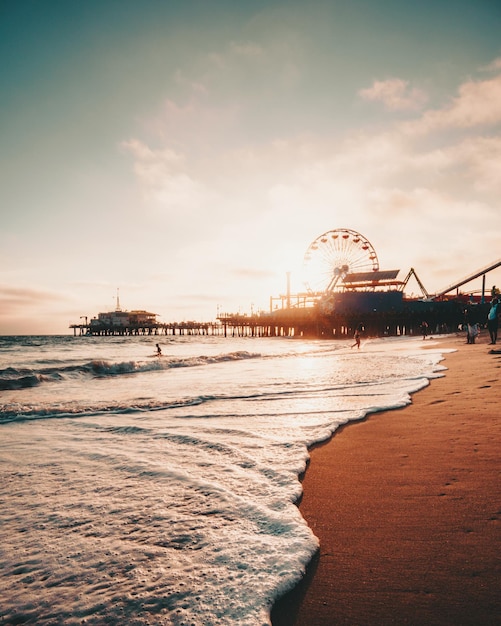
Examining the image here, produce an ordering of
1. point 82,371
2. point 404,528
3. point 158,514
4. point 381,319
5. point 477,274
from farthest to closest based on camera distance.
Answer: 1. point 477,274
2. point 381,319
3. point 82,371
4. point 158,514
5. point 404,528

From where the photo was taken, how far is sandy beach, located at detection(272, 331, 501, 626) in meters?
1.57

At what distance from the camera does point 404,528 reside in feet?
7.21

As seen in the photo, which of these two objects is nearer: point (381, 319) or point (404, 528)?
point (404, 528)

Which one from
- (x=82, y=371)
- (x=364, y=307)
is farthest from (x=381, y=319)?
(x=82, y=371)

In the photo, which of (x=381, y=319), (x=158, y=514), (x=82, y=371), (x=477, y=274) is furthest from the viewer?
(x=477, y=274)

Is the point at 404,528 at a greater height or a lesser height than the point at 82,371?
greater

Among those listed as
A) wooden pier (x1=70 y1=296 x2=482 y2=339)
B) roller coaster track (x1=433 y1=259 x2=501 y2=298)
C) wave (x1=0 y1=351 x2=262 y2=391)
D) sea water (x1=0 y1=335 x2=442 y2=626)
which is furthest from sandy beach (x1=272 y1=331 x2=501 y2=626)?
roller coaster track (x1=433 y1=259 x2=501 y2=298)

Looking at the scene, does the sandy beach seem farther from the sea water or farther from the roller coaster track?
the roller coaster track

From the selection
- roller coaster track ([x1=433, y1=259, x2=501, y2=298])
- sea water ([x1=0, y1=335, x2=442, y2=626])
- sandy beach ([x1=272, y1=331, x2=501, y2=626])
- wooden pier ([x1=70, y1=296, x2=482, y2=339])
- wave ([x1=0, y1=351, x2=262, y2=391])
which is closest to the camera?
sandy beach ([x1=272, y1=331, x2=501, y2=626])

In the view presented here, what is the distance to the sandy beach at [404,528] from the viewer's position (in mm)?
1574

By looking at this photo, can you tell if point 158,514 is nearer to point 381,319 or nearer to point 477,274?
point 381,319

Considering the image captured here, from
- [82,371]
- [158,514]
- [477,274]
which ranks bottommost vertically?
[82,371]

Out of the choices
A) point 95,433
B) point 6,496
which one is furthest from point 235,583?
point 95,433

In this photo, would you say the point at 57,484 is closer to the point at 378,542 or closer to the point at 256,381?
the point at 378,542
